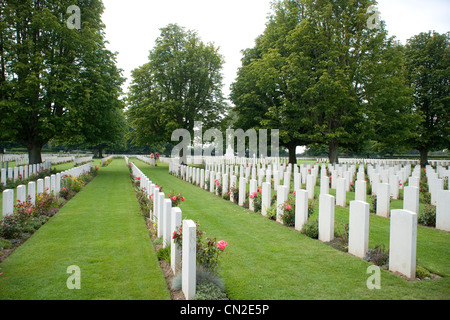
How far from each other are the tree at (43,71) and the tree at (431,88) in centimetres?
2747

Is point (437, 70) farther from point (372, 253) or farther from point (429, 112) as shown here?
point (372, 253)

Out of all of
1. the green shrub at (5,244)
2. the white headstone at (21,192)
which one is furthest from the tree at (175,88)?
the green shrub at (5,244)

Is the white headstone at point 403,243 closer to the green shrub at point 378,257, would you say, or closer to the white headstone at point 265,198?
the green shrub at point 378,257

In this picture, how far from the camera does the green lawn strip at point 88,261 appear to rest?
146 inches

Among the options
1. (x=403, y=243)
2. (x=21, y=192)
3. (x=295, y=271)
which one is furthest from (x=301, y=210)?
(x=21, y=192)

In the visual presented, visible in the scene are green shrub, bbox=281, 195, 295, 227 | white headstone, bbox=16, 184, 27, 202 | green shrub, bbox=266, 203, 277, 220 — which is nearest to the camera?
white headstone, bbox=16, 184, 27, 202

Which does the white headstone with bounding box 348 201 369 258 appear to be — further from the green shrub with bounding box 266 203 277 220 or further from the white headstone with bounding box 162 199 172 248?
the white headstone with bounding box 162 199 172 248

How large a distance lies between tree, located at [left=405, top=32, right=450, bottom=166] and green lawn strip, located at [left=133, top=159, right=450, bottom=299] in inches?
994

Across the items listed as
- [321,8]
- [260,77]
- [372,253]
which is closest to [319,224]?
[372,253]

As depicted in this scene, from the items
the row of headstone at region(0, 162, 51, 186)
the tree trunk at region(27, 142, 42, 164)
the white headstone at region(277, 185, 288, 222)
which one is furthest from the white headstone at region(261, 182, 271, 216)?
the tree trunk at region(27, 142, 42, 164)

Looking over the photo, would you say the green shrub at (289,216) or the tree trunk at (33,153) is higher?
the tree trunk at (33,153)

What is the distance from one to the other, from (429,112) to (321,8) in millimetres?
14910

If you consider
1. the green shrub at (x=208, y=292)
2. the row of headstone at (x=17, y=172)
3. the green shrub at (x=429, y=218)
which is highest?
the row of headstone at (x=17, y=172)

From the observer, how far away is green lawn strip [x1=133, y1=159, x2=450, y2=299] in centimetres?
363
